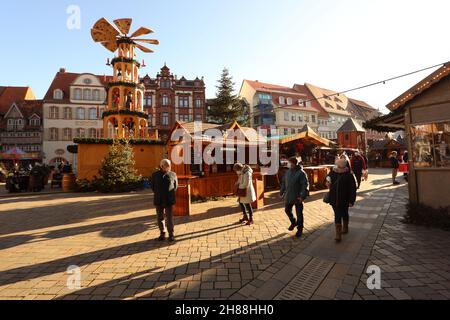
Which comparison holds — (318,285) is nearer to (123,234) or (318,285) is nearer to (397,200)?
(123,234)

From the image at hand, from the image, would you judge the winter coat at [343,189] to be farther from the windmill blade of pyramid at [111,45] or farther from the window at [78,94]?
the window at [78,94]

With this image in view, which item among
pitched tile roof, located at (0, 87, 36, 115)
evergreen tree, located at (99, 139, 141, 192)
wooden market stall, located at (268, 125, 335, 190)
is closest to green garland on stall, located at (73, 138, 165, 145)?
evergreen tree, located at (99, 139, 141, 192)

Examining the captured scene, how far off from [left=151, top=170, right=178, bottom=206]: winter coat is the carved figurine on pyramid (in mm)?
15541

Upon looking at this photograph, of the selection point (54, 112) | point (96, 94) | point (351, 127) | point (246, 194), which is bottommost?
point (246, 194)

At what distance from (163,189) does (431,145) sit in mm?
7063

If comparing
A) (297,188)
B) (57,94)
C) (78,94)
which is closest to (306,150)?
(297,188)

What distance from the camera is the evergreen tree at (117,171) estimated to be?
14.2 metres

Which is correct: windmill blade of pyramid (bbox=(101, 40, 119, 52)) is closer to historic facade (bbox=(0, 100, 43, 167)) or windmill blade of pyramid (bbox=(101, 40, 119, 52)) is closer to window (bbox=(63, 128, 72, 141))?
window (bbox=(63, 128, 72, 141))

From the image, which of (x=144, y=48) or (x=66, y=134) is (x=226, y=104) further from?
(x=66, y=134)

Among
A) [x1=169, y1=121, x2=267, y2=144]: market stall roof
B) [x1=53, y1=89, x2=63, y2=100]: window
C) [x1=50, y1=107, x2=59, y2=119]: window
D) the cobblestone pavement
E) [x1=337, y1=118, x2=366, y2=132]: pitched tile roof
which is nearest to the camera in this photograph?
the cobblestone pavement

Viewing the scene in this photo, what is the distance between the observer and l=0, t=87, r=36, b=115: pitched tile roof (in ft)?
122

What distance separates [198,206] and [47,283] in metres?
5.94

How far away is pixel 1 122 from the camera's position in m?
35.1

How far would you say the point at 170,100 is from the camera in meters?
38.6
